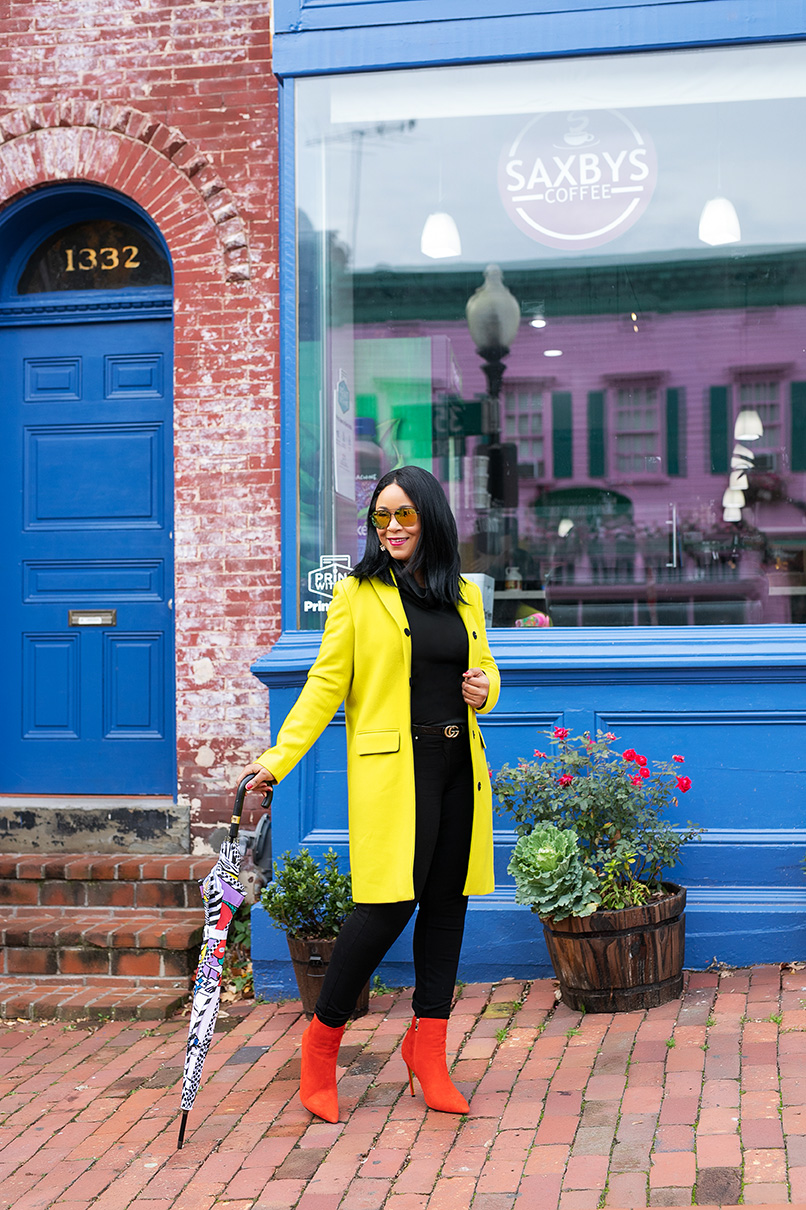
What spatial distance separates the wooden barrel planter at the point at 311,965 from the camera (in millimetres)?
4430

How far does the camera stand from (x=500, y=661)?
4.86m

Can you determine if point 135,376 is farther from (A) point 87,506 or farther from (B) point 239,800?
(B) point 239,800

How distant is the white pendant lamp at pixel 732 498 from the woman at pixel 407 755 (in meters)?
1.92

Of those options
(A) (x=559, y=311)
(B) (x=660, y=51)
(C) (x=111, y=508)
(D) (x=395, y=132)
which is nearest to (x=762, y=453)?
(A) (x=559, y=311)

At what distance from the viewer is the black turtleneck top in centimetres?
348

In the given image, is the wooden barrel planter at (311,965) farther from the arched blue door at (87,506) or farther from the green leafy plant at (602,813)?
the arched blue door at (87,506)

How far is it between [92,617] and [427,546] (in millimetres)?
3144

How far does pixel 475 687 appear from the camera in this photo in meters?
3.45

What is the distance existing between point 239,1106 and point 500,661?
6.57 feet

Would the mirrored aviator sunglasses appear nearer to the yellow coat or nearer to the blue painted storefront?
the yellow coat

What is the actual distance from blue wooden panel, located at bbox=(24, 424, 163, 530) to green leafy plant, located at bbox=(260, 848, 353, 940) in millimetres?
2327

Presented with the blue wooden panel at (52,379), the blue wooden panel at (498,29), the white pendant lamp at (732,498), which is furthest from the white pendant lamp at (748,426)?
the blue wooden panel at (52,379)

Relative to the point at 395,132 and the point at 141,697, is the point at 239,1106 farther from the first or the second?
the point at 395,132

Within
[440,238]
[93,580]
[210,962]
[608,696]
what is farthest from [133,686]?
[210,962]
